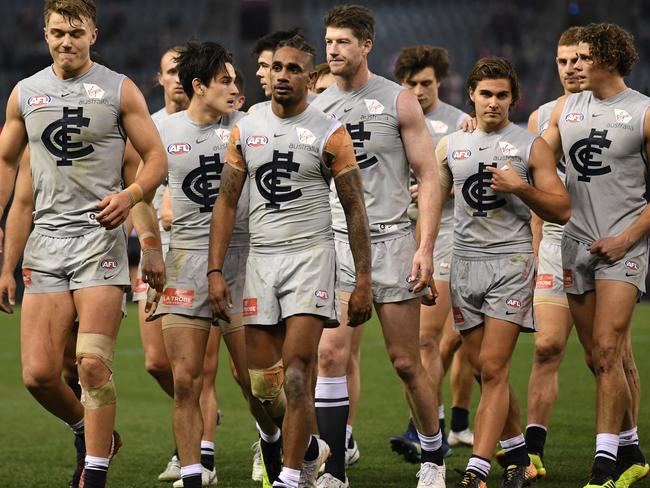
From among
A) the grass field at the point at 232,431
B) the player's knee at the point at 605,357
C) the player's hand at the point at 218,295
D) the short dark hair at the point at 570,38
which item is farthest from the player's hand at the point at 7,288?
the short dark hair at the point at 570,38

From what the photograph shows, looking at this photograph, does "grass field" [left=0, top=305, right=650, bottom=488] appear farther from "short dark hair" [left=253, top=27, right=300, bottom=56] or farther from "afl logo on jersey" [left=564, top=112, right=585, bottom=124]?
"short dark hair" [left=253, top=27, right=300, bottom=56]

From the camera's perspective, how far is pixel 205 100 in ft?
22.2

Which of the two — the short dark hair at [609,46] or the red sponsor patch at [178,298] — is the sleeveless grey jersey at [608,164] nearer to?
the short dark hair at [609,46]

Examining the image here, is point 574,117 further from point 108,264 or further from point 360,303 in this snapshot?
point 108,264

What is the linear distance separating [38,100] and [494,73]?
2404 millimetres

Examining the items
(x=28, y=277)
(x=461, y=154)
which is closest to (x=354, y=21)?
(x=461, y=154)

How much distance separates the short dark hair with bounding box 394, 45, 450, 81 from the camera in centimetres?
860

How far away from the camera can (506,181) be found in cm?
640

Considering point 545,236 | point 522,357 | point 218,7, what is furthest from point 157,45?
point 545,236

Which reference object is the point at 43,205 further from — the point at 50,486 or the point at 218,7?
the point at 218,7

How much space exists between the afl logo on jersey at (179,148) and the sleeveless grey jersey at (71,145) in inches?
25.4

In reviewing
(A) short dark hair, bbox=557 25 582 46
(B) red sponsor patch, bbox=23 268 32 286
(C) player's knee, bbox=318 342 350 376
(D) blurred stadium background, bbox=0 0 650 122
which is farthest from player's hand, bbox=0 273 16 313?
(D) blurred stadium background, bbox=0 0 650 122

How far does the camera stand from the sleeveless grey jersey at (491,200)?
263 inches

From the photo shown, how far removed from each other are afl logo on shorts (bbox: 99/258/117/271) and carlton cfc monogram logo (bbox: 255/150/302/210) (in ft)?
2.67
